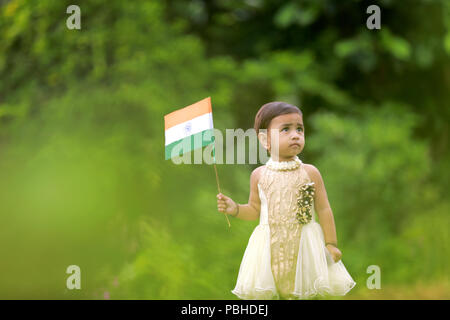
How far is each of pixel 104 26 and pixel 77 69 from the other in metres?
0.36

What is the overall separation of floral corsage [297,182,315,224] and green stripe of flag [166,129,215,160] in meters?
0.24

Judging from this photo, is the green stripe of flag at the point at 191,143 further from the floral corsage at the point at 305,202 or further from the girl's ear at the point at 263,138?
the floral corsage at the point at 305,202

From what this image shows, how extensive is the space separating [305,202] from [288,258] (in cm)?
13

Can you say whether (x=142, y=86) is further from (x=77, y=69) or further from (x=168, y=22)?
(x=168, y=22)

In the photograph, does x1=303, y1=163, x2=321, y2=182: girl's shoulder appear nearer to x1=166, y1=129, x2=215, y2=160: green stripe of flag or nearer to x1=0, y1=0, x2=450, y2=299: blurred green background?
x1=166, y1=129, x2=215, y2=160: green stripe of flag

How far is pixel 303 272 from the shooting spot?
45.3 inches

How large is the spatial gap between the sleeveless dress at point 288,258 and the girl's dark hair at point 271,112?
13cm

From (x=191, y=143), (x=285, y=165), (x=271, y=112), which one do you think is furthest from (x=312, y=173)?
(x=191, y=143)

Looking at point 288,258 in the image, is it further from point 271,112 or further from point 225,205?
point 271,112

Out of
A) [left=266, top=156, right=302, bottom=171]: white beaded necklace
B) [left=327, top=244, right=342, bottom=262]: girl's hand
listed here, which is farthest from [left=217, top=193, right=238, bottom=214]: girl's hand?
[left=327, top=244, right=342, bottom=262]: girl's hand

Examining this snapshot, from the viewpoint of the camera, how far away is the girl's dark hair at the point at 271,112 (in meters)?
1.18

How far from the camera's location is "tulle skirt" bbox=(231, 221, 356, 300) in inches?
45.1

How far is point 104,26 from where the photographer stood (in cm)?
351
